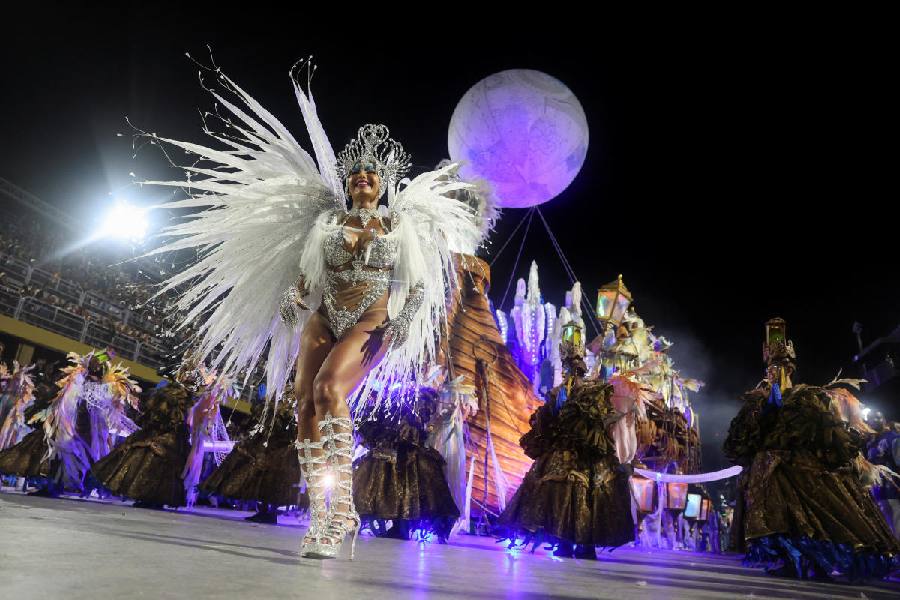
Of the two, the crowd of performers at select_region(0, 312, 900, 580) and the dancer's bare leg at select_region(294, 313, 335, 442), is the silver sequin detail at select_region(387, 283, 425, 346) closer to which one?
the dancer's bare leg at select_region(294, 313, 335, 442)

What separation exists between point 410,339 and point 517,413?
10.1 meters

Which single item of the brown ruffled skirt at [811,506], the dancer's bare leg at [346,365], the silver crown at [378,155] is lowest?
the brown ruffled skirt at [811,506]

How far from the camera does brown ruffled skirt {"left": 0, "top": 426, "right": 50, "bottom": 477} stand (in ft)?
25.8

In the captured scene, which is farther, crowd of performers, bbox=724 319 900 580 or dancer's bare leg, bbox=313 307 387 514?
crowd of performers, bbox=724 319 900 580

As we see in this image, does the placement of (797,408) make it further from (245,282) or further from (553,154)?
(553,154)

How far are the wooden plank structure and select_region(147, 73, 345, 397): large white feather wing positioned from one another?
762cm

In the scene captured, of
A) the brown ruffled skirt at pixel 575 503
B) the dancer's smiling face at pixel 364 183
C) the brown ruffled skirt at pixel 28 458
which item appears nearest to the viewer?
the dancer's smiling face at pixel 364 183

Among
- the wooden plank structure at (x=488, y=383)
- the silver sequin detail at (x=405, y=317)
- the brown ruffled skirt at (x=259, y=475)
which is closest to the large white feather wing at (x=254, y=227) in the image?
the silver sequin detail at (x=405, y=317)

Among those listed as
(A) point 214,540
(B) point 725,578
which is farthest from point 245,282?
(B) point 725,578

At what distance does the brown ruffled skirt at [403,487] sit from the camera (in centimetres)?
651

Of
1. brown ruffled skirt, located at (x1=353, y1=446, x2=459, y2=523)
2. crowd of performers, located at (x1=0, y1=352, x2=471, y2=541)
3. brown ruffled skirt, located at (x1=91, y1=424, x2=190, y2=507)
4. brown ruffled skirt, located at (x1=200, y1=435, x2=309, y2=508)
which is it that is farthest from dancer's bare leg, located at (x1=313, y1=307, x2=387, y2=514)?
brown ruffled skirt, located at (x1=91, y1=424, x2=190, y2=507)

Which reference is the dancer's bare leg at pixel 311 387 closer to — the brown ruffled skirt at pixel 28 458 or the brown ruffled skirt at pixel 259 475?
the brown ruffled skirt at pixel 259 475

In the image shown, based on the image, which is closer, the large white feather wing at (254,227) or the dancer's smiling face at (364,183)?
the large white feather wing at (254,227)

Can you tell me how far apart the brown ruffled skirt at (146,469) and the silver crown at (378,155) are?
16.3ft
